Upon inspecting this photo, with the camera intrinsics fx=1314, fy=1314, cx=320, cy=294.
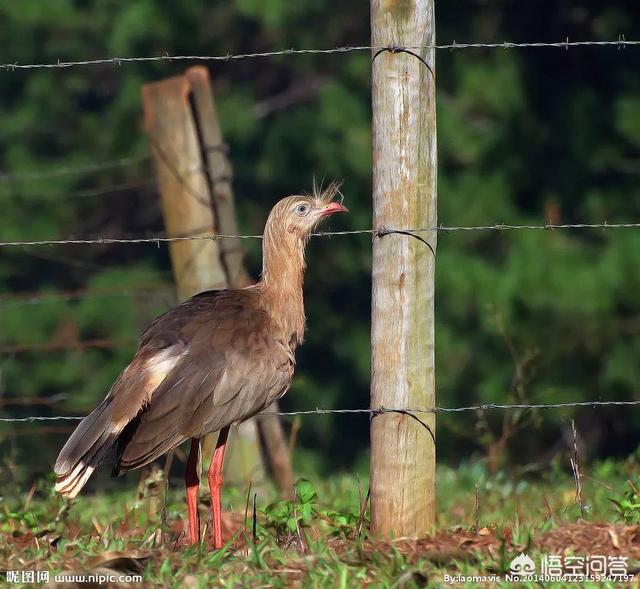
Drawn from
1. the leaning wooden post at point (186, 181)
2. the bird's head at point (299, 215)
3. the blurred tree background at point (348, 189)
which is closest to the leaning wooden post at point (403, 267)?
the bird's head at point (299, 215)

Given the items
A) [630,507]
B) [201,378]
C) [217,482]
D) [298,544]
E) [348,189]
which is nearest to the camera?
[298,544]

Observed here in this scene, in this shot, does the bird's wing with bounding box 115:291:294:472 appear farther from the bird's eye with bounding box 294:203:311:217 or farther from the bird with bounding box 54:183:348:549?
the bird's eye with bounding box 294:203:311:217

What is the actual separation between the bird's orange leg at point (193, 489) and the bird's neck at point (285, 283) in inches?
25.8

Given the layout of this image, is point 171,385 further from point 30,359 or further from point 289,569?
point 30,359

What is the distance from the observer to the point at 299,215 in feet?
20.5

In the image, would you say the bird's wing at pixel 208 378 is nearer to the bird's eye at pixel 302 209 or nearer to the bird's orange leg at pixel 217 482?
the bird's orange leg at pixel 217 482

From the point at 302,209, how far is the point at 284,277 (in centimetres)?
37

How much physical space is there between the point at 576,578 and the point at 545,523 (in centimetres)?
69

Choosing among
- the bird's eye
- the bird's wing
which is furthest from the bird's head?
the bird's wing

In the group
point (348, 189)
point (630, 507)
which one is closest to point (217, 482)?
point (630, 507)

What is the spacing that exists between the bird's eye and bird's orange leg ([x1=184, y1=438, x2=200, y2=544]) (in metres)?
1.19

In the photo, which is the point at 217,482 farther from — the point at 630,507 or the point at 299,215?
the point at 630,507

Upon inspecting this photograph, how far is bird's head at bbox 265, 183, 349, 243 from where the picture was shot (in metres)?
6.20

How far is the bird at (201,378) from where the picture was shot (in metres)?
5.36
